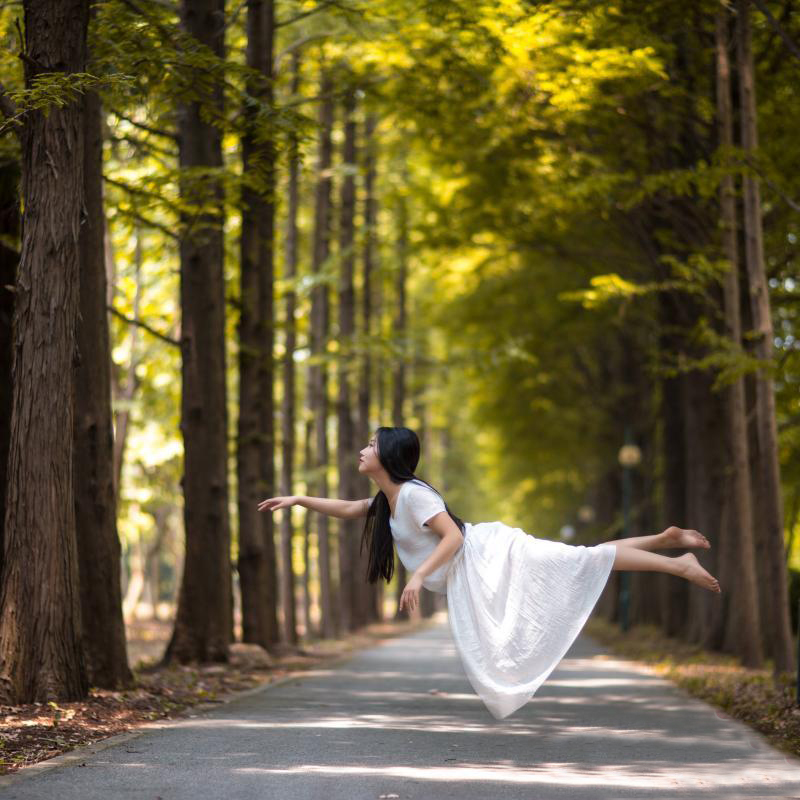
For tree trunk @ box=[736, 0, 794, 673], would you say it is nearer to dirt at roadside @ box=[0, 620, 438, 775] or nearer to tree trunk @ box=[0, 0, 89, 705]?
dirt at roadside @ box=[0, 620, 438, 775]

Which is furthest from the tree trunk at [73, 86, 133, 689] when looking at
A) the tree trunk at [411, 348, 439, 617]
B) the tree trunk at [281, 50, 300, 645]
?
the tree trunk at [411, 348, 439, 617]

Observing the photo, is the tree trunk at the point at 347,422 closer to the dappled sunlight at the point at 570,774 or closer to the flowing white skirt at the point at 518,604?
the flowing white skirt at the point at 518,604

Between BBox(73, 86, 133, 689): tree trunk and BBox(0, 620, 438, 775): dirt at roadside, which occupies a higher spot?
BBox(73, 86, 133, 689): tree trunk

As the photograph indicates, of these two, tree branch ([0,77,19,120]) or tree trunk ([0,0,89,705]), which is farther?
tree branch ([0,77,19,120])

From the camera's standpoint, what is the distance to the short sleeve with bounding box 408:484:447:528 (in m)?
8.15

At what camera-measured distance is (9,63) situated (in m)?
13.2

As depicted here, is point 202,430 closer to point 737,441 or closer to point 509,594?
point 737,441

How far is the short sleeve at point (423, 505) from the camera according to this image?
8148 millimetres

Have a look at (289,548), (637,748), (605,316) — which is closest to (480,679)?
(637,748)

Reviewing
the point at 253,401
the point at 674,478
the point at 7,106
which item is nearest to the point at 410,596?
the point at 7,106

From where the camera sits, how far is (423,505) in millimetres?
8164

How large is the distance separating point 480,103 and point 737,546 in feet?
25.7

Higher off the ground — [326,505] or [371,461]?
[371,461]

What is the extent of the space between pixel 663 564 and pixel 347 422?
23.8m
